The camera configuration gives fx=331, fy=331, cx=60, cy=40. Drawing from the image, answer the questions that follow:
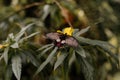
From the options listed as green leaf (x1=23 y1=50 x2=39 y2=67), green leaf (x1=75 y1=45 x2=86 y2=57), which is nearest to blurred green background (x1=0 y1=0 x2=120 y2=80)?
green leaf (x1=23 y1=50 x2=39 y2=67)

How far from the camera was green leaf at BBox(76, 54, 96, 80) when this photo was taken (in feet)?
3.51

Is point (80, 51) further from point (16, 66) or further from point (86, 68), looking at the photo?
point (16, 66)

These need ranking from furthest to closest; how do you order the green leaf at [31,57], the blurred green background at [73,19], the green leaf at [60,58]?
1. the blurred green background at [73,19]
2. the green leaf at [31,57]
3. the green leaf at [60,58]

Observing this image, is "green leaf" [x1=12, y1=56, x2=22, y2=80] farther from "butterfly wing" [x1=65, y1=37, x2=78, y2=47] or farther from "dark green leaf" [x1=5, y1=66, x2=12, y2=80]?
"butterfly wing" [x1=65, y1=37, x2=78, y2=47]

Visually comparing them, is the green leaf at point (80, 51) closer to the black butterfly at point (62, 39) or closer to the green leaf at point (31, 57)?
the black butterfly at point (62, 39)

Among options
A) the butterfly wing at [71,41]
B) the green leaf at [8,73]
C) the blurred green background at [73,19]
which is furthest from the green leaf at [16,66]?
the blurred green background at [73,19]

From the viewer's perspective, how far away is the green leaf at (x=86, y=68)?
1.07m

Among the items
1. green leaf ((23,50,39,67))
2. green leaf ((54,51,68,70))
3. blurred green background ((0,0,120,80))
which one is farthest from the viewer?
blurred green background ((0,0,120,80))

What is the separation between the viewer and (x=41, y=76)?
3.85ft

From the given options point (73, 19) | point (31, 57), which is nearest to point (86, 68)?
point (31, 57)

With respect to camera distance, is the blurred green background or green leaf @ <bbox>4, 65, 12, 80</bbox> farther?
the blurred green background

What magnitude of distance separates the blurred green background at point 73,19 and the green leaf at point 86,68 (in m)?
0.53

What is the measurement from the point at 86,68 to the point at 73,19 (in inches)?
34.5

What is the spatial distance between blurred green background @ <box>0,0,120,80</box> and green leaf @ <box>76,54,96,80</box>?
534mm
